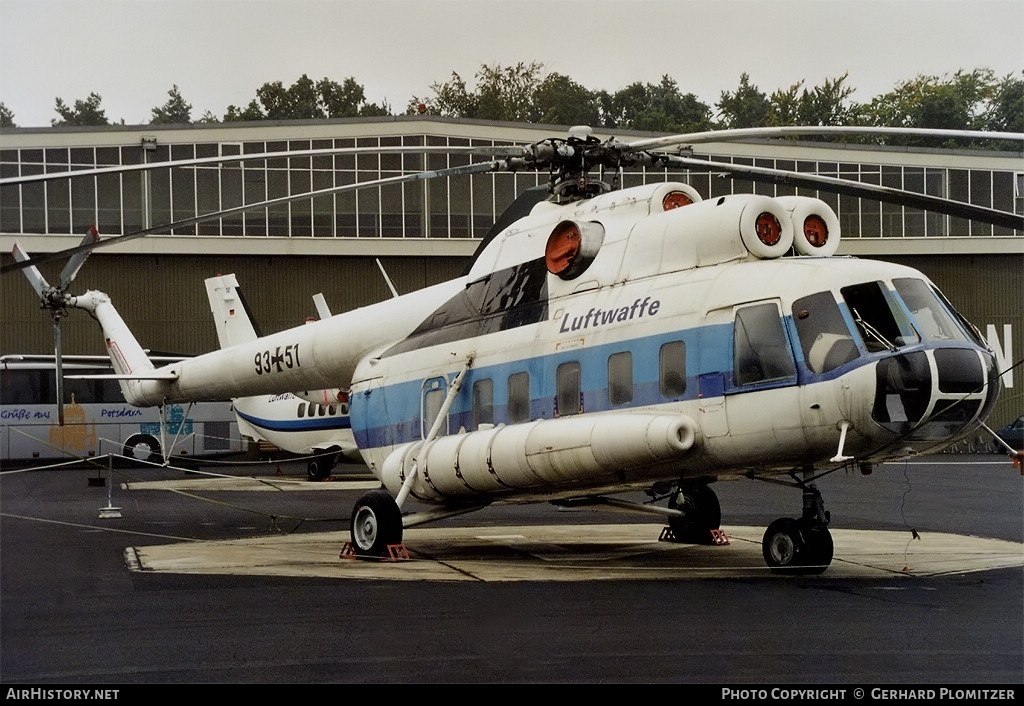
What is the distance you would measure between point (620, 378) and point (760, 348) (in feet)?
5.56

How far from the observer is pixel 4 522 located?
63.9ft

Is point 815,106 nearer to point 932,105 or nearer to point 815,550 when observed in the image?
point 932,105

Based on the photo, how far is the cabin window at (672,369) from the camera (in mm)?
11617

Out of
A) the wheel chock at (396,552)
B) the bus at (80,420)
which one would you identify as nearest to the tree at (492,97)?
the bus at (80,420)

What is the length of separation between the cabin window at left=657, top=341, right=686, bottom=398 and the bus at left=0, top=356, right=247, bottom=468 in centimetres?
3016

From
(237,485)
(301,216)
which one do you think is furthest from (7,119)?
(237,485)

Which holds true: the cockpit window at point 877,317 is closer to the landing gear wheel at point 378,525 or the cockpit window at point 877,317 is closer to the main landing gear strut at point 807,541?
the main landing gear strut at point 807,541

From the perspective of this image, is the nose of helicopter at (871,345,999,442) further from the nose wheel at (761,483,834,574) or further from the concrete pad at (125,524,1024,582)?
the concrete pad at (125,524,1024,582)

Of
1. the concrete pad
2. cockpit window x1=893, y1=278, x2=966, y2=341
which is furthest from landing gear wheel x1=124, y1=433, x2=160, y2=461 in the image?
cockpit window x1=893, y1=278, x2=966, y2=341

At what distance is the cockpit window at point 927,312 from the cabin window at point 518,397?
4.27 m

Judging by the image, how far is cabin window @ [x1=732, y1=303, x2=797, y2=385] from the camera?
1088 cm

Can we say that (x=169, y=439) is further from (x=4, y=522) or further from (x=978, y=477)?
(x=978, y=477)
